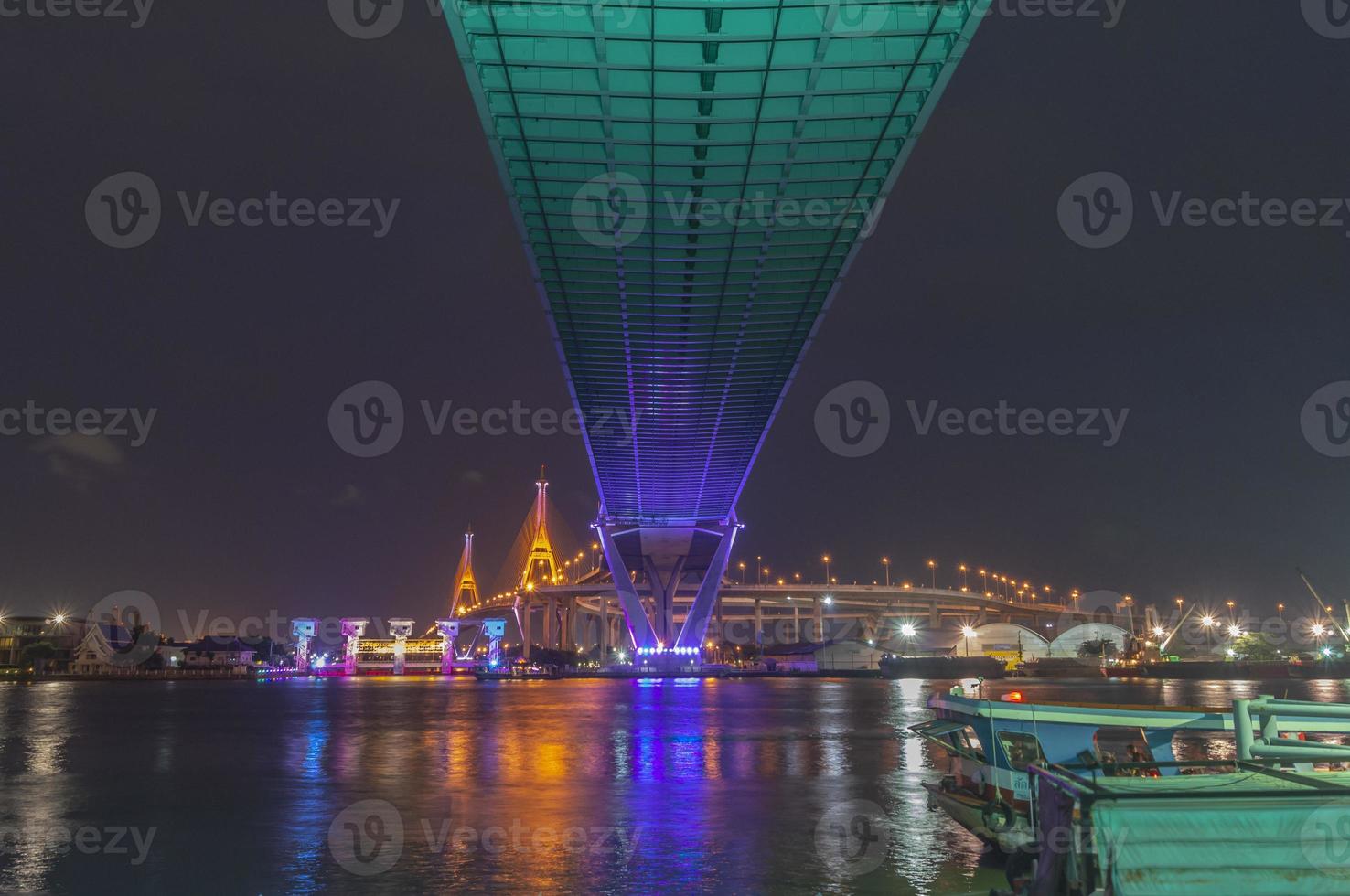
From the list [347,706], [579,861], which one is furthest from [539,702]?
[579,861]

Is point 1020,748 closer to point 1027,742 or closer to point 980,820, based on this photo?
point 1027,742

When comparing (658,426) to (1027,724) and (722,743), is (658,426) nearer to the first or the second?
(722,743)

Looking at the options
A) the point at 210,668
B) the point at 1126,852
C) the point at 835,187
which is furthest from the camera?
the point at 210,668

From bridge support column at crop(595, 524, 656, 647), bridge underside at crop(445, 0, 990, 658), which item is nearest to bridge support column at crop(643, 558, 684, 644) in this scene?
bridge support column at crop(595, 524, 656, 647)

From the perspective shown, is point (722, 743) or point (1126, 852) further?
point (722, 743)

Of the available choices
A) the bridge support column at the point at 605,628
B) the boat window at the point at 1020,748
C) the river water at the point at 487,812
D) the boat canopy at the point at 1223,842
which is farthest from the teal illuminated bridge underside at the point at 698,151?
the bridge support column at the point at 605,628

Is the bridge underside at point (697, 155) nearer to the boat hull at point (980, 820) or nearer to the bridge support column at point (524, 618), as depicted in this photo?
the boat hull at point (980, 820)
